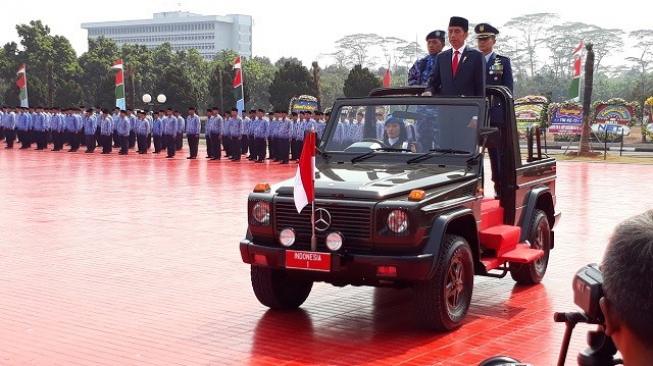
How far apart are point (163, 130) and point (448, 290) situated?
28363mm

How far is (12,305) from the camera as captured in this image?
25.9 ft

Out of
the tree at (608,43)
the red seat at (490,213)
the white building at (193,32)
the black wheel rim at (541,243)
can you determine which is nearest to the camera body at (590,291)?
the red seat at (490,213)

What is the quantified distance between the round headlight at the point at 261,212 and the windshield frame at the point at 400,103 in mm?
1123

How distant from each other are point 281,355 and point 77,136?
108 ft

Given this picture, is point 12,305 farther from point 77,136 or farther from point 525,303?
point 77,136

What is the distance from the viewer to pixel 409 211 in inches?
263

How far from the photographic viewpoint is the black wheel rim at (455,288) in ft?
23.3

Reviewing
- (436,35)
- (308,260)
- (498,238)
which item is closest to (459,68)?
(436,35)

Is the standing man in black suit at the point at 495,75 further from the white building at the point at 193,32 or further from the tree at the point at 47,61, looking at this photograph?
the white building at the point at 193,32

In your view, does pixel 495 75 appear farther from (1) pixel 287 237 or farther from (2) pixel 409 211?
(1) pixel 287 237

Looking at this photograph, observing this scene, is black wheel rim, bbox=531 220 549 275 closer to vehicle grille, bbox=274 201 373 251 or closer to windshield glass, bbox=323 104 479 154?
windshield glass, bbox=323 104 479 154

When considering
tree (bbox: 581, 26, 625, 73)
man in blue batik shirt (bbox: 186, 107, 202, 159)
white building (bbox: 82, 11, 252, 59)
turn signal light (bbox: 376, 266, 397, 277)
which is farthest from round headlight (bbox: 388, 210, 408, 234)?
white building (bbox: 82, 11, 252, 59)

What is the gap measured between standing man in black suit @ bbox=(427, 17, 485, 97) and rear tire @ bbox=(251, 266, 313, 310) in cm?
242

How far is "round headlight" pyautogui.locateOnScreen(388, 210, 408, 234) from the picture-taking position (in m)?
6.73
